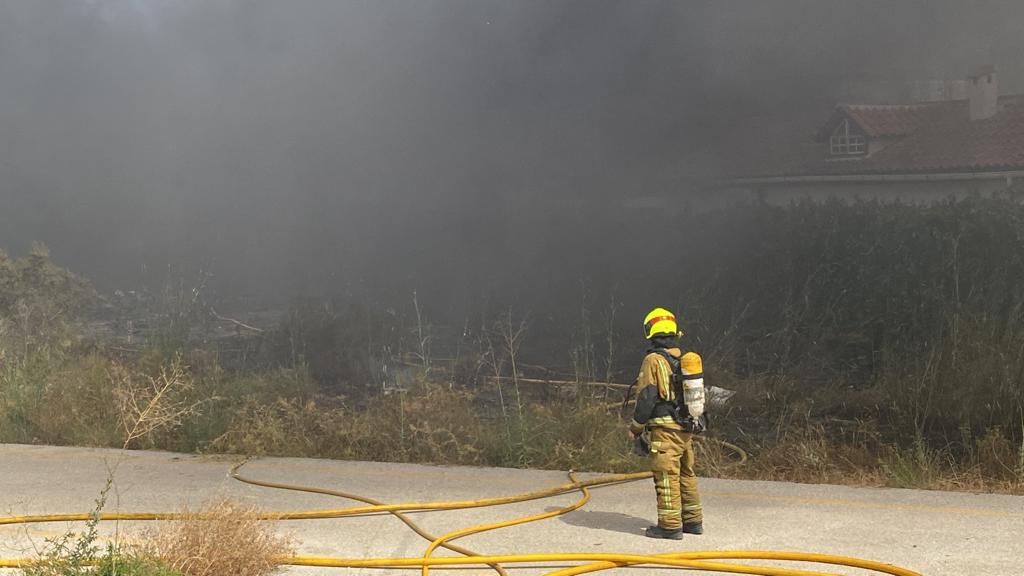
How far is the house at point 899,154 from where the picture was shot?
1981 cm

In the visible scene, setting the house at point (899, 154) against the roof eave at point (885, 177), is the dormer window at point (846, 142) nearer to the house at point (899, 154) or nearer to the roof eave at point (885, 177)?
the house at point (899, 154)

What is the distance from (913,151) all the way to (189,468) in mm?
17668

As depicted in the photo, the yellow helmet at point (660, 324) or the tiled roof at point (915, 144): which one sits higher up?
the tiled roof at point (915, 144)

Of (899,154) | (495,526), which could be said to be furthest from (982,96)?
(495,526)

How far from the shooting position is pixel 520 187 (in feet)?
71.3

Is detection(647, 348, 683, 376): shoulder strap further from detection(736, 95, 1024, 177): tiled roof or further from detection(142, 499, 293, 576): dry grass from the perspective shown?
detection(736, 95, 1024, 177): tiled roof

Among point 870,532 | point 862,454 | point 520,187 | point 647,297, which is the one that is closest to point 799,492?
point 870,532

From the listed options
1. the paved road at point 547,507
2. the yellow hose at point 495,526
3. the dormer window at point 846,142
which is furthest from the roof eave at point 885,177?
the yellow hose at point 495,526

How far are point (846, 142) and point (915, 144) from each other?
138 centimetres

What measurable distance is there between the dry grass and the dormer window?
18201 mm

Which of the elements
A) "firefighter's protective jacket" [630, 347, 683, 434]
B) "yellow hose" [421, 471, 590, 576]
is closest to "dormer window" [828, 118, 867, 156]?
"yellow hose" [421, 471, 590, 576]

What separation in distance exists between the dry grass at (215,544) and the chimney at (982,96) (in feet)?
61.5

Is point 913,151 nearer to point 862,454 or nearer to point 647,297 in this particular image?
point 647,297

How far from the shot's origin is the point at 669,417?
16.0 feet
